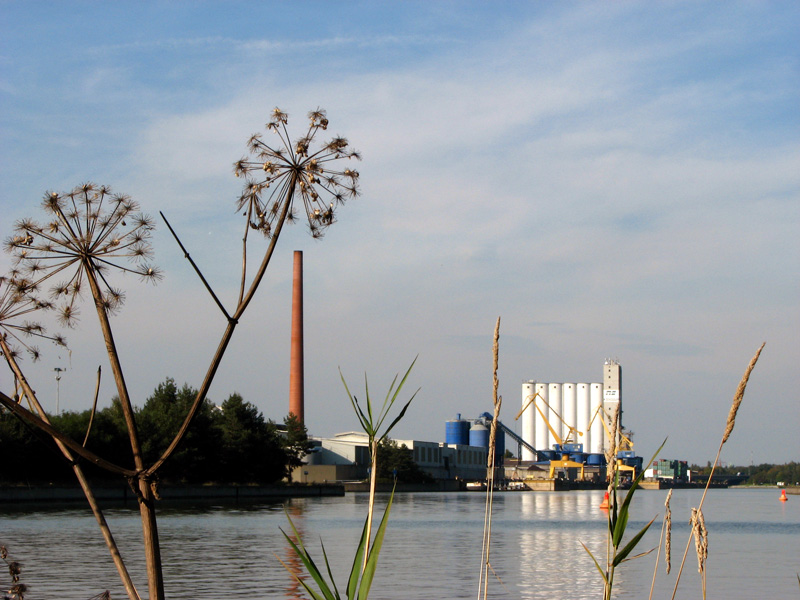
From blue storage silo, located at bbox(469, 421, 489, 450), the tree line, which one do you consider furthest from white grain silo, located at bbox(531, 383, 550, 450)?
the tree line

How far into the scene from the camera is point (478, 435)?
563 feet

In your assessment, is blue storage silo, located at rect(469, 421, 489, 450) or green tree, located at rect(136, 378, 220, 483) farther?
blue storage silo, located at rect(469, 421, 489, 450)

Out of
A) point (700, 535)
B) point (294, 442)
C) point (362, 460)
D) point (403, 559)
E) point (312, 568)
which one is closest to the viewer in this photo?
point (312, 568)

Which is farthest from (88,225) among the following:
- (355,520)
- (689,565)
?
(355,520)

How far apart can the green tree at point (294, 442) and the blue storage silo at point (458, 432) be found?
232ft

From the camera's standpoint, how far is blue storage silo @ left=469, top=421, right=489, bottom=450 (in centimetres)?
17038

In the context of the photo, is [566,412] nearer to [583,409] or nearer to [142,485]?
[583,409]

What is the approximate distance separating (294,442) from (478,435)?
255 ft

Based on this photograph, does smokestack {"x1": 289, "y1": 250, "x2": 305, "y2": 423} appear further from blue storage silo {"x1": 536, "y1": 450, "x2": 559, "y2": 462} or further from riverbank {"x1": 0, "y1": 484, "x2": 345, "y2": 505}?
blue storage silo {"x1": 536, "y1": 450, "x2": 559, "y2": 462}

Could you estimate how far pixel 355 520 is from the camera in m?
51.8

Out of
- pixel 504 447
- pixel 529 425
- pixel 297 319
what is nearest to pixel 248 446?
pixel 297 319

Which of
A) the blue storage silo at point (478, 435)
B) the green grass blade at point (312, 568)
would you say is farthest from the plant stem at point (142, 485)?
the blue storage silo at point (478, 435)

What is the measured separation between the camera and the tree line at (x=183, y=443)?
65600 millimetres

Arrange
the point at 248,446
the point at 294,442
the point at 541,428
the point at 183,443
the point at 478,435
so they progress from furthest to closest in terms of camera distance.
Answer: the point at 541,428
the point at 478,435
the point at 294,442
the point at 248,446
the point at 183,443
